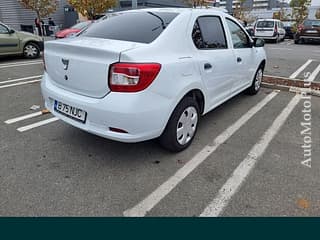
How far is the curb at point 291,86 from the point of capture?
18.7 feet

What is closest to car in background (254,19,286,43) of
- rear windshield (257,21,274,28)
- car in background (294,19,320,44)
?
rear windshield (257,21,274,28)

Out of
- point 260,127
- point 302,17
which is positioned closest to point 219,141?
point 260,127

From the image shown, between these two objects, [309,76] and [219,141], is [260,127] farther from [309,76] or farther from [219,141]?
[309,76]

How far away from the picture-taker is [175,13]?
3.26 metres

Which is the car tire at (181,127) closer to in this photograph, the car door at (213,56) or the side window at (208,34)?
the car door at (213,56)

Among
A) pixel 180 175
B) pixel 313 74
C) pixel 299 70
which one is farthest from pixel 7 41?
pixel 313 74

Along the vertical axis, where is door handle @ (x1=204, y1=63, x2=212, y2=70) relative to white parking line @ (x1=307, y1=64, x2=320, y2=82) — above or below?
above

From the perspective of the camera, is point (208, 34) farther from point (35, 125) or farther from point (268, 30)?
point (268, 30)

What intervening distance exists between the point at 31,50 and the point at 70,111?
834cm

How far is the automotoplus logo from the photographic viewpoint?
324cm

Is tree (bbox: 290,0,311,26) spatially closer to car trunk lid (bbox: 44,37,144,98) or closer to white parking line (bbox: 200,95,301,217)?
white parking line (bbox: 200,95,301,217)

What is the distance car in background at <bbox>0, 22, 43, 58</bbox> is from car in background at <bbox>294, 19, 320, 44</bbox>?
1590 cm

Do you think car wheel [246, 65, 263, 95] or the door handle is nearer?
the door handle

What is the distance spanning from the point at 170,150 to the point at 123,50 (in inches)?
52.2
